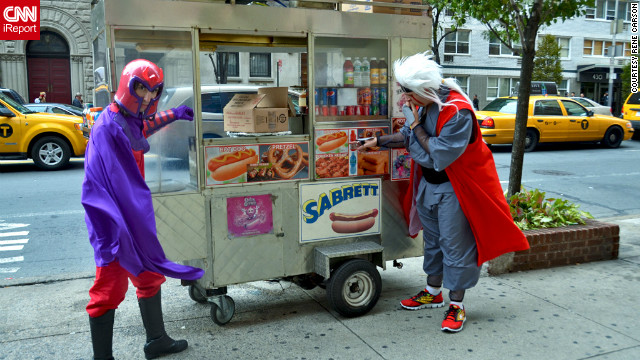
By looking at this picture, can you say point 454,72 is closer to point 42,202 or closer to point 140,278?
point 42,202

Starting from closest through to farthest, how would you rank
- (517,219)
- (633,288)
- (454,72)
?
(633,288) < (517,219) < (454,72)

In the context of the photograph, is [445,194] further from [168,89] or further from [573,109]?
[573,109]

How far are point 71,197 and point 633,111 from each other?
1867 centimetres

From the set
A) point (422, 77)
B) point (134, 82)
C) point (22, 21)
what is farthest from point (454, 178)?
point (22, 21)

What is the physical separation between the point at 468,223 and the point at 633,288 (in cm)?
188

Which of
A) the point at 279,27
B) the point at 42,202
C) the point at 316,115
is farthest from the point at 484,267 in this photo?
the point at 42,202

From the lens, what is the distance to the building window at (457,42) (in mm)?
33000

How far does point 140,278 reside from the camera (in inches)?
134

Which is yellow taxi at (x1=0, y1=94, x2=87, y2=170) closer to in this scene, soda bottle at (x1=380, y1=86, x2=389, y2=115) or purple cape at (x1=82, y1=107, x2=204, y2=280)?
soda bottle at (x1=380, y1=86, x2=389, y2=115)

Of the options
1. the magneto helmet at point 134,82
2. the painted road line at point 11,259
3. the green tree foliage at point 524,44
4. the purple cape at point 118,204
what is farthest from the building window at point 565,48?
the purple cape at point 118,204

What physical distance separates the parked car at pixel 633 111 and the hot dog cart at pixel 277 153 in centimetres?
1835

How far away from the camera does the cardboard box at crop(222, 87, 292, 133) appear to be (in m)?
4.04

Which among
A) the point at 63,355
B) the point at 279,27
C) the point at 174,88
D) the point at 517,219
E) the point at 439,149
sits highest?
the point at 279,27

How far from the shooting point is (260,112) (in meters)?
4.02
